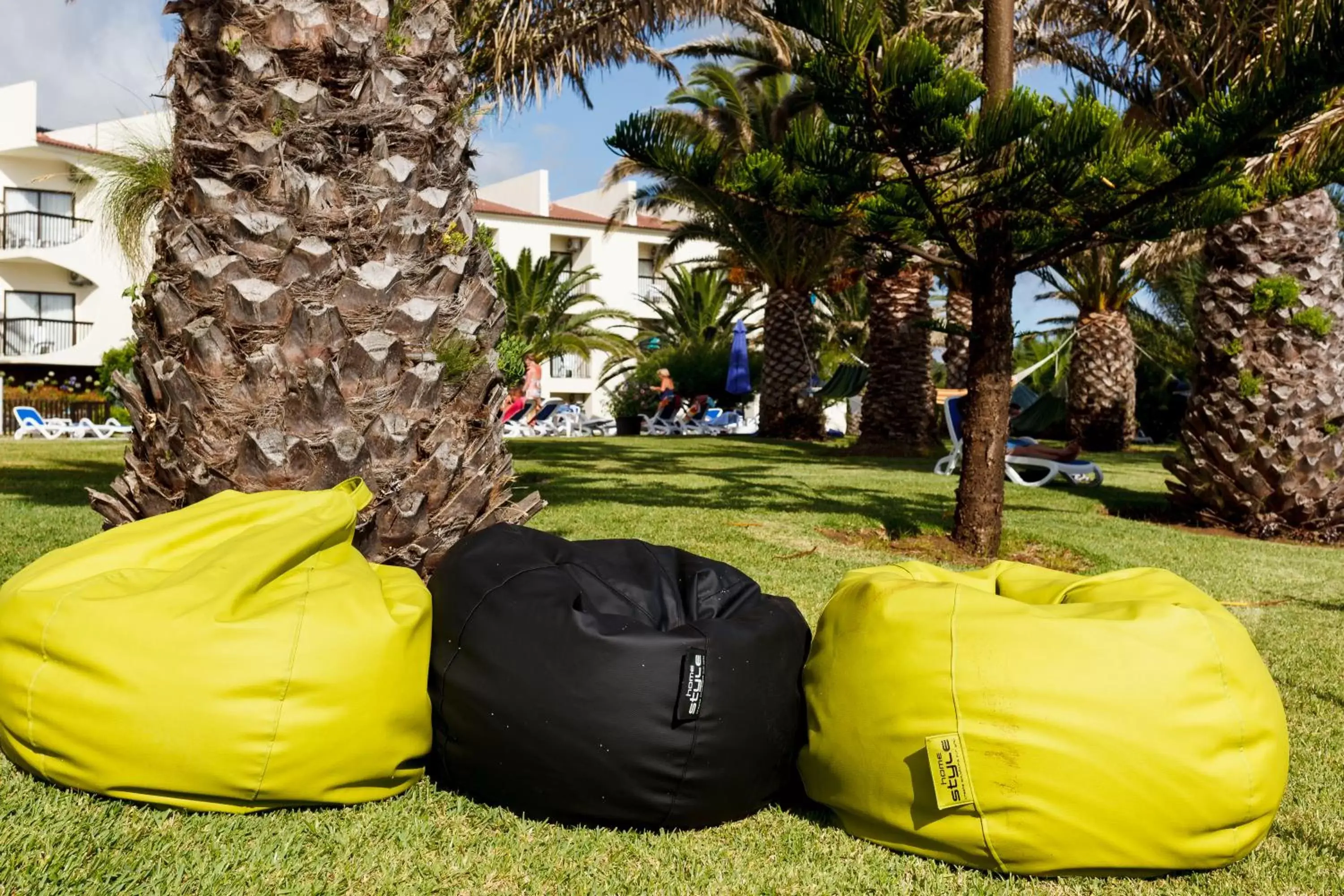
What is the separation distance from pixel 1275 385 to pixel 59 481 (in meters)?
9.89

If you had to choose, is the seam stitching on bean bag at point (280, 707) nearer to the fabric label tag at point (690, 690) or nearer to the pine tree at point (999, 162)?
the fabric label tag at point (690, 690)

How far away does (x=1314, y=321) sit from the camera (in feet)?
25.2

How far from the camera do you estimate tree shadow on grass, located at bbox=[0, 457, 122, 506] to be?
23.6 ft

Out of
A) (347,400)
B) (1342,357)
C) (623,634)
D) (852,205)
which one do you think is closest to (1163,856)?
(623,634)

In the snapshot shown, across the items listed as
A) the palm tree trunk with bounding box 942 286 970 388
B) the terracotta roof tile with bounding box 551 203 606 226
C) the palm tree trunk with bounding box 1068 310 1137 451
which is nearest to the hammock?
the palm tree trunk with bounding box 942 286 970 388

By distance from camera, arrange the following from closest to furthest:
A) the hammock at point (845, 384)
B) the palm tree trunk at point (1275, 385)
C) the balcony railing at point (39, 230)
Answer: the palm tree trunk at point (1275, 385)
the hammock at point (845, 384)
the balcony railing at point (39, 230)

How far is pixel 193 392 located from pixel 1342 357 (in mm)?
8300

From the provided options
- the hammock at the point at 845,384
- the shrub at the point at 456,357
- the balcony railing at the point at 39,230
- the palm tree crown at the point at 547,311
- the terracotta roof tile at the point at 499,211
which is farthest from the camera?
Result: the terracotta roof tile at the point at 499,211

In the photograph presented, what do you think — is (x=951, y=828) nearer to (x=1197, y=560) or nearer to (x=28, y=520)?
(x=1197, y=560)

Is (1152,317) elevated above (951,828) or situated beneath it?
elevated above

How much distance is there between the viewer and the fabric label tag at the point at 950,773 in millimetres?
2105

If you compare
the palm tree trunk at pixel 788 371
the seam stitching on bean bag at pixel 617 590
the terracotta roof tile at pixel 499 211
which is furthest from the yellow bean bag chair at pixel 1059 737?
the terracotta roof tile at pixel 499 211

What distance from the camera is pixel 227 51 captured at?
3.33 metres

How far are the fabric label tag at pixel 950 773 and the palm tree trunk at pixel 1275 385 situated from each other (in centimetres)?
683
